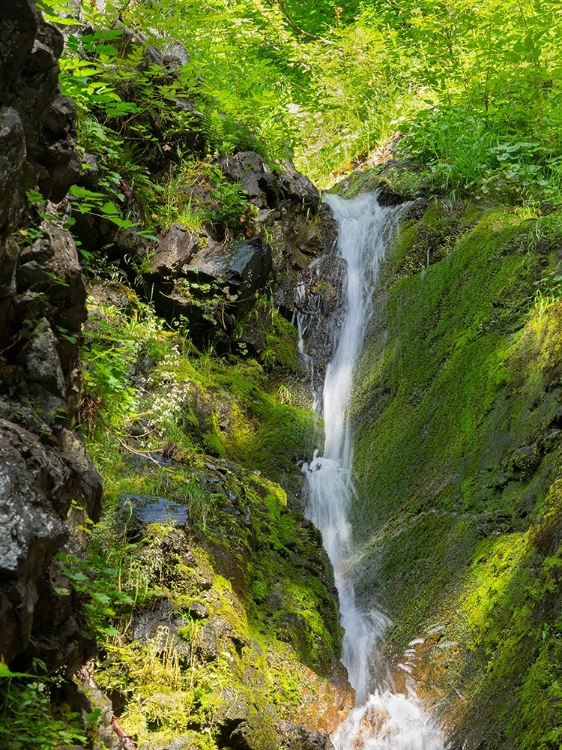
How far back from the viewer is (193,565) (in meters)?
4.33

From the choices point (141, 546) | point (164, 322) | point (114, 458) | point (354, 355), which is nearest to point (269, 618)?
point (141, 546)

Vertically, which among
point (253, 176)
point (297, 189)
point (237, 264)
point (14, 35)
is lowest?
point (14, 35)

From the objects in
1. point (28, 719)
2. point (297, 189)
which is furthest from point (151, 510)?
point (297, 189)

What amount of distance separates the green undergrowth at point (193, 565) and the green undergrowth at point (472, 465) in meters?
0.74

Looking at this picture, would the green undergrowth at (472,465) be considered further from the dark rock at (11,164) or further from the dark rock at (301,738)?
the dark rock at (11,164)

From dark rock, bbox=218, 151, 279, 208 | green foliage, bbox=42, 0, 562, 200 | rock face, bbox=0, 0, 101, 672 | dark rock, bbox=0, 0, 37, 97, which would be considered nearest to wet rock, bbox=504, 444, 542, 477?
rock face, bbox=0, 0, 101, 672

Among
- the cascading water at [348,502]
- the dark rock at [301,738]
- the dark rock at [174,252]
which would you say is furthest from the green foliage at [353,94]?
the dark rock at [301,738]

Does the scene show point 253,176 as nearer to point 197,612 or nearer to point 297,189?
point 297,189

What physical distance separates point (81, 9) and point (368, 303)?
4.29 metres

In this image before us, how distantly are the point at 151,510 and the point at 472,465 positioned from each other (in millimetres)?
2623

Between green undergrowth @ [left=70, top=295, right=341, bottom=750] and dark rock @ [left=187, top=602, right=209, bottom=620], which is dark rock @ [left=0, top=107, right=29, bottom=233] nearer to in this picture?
green undergrowth @ [left=70, top=295, right=341, bottom=750]

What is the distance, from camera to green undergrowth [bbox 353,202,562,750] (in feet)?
13.7

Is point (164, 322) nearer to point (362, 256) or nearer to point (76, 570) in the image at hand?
point (362, 256)

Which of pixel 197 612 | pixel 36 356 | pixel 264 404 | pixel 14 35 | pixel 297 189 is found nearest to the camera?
pixel 14 35
